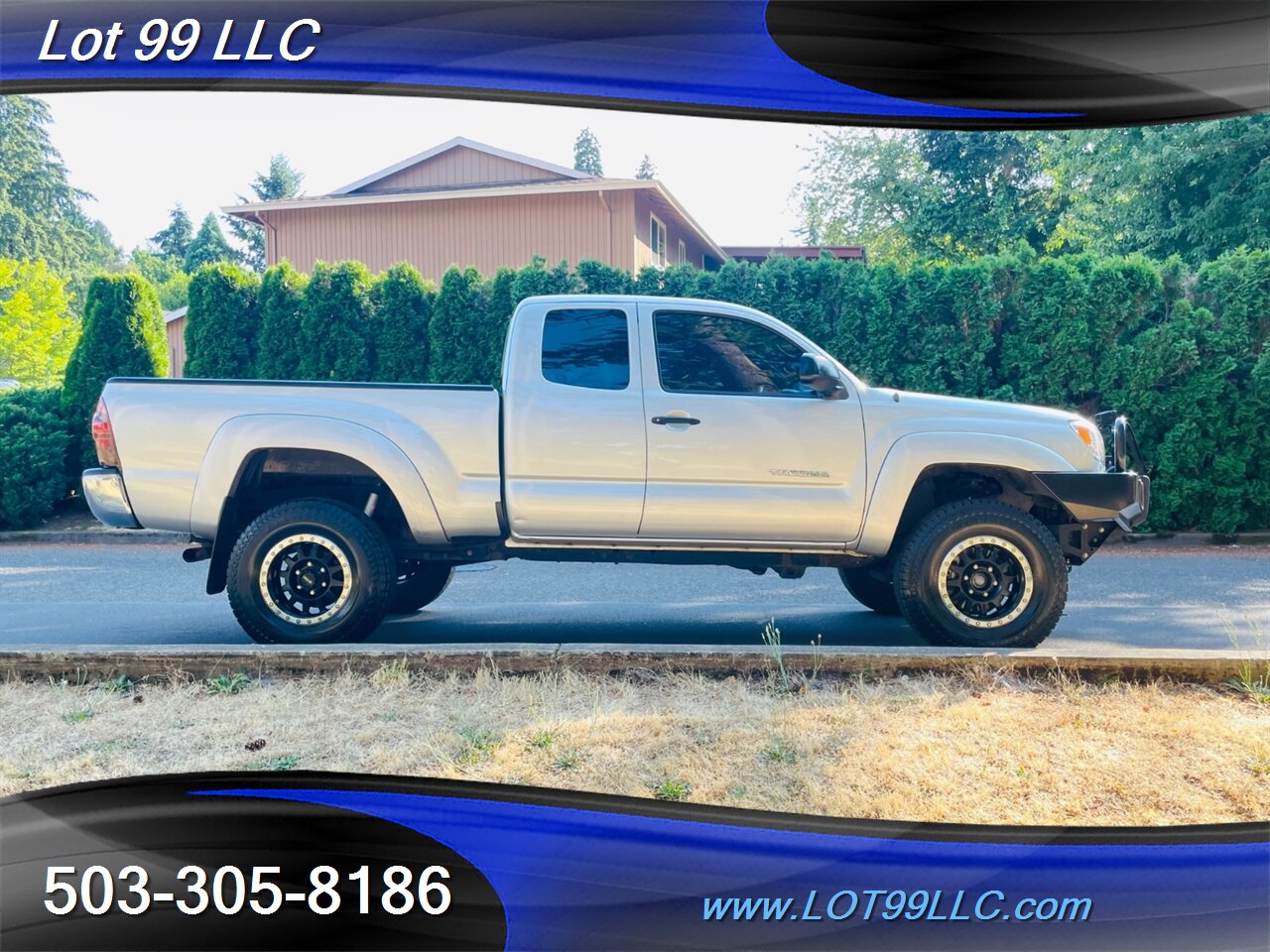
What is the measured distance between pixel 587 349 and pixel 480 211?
12417 millimetres

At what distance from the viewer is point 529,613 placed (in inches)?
253

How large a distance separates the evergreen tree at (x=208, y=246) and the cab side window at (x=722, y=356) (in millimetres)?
51848

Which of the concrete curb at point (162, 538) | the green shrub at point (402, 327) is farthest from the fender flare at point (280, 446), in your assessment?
the green shrub at point (402, 327)

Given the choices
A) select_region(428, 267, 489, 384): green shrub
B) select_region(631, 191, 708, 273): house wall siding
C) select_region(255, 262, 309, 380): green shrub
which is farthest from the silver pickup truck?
select_region(631, 191, 708, 273): house wall siding

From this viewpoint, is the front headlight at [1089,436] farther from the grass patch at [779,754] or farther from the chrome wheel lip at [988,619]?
the grass patch at [779,754]

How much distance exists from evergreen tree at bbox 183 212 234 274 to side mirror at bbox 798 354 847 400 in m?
52.5

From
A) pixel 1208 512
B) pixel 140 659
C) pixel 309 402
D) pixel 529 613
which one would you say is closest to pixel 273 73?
pixel 309 402

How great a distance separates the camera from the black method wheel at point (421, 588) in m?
6.21

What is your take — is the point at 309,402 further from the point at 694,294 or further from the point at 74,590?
the point at 694,294

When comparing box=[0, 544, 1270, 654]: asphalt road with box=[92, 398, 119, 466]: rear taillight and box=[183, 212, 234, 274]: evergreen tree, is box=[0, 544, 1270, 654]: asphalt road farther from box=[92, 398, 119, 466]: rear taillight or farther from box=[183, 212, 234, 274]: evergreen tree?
box=[183, 212, 234, 274]: evergreen tree

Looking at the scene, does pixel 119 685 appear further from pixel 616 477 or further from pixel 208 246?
pixel 208 246

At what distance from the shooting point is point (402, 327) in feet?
40.2

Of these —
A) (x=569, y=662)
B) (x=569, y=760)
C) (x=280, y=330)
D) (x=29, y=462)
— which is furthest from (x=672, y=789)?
(x=29, y=462)

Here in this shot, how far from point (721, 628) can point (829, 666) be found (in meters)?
1.51
